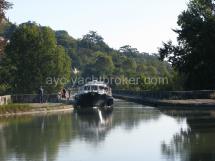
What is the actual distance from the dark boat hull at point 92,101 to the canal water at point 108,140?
21113 mm

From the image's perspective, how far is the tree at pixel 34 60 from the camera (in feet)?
269

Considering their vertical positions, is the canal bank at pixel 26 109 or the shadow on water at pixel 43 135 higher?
the canal bank at pixel 26 109

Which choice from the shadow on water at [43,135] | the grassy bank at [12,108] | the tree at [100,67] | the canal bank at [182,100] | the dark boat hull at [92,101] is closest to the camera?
the shadow on water at [43,135]

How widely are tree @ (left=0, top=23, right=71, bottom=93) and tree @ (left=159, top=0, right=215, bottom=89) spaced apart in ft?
50.0

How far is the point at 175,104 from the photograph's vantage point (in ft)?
184

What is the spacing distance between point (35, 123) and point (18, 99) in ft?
71.7

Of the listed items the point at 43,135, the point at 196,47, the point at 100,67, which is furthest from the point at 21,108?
the point at 100,67

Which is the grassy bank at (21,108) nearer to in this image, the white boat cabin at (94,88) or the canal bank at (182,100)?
the canal bank at (182,100)

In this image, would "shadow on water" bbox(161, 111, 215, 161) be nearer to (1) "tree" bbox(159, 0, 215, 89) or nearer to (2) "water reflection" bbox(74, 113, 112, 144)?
(2) "water reflection" bbox(74, 113, 112, 144)

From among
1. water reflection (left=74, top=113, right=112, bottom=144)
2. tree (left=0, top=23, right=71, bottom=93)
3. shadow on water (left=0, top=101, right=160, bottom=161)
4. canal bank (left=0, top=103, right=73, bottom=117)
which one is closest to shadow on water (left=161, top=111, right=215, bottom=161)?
shadow on water (left=0, top=101, right=160, bottom=161)

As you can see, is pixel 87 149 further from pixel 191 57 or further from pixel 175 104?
pixel 191 57

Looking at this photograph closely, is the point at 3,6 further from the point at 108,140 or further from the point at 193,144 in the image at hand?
the point at 193,144

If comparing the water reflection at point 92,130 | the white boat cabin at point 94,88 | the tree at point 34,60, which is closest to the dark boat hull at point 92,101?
the white boat cabin at point 94,88

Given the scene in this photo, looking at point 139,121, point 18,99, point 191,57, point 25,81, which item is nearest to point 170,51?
point 191,57
